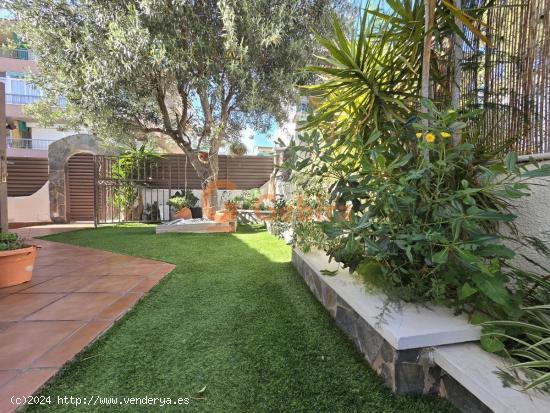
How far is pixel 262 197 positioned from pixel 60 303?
775 cm

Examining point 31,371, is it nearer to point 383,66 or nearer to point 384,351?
point 384,351

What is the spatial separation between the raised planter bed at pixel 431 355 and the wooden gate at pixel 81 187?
10.6 metres

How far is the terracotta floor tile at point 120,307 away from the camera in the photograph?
7.71ft

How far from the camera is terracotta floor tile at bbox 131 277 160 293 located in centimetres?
296

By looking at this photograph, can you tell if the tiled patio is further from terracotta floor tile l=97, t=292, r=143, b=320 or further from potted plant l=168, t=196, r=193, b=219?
potted plant l=168, t=196, r=193, b=219

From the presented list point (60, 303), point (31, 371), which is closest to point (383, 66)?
point (31, 371)

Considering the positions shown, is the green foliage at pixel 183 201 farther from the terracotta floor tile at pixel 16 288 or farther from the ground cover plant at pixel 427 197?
the ground cover plant at pixel 427 197

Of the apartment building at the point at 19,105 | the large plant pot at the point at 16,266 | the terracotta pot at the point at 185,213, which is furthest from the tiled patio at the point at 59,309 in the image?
the apartment building at the point at 19,105

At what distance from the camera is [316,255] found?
3.06m

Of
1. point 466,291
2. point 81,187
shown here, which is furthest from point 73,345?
point 81,187

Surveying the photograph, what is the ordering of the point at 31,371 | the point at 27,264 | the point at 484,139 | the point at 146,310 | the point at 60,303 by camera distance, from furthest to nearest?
the point at 27,264
the point at 60,303
the point at 146,310
the point at 484,139
the point at 31,371

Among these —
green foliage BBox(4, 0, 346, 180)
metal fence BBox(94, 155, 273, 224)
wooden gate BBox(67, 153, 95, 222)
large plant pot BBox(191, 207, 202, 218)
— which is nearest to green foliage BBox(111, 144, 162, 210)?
metal fence BBox(94, 155, 273, 224)

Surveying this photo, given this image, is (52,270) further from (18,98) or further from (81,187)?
(18,98)

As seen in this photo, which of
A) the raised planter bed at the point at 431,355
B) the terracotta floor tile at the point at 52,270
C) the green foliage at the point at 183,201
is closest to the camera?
the raised planter bed at the point at 431,355
